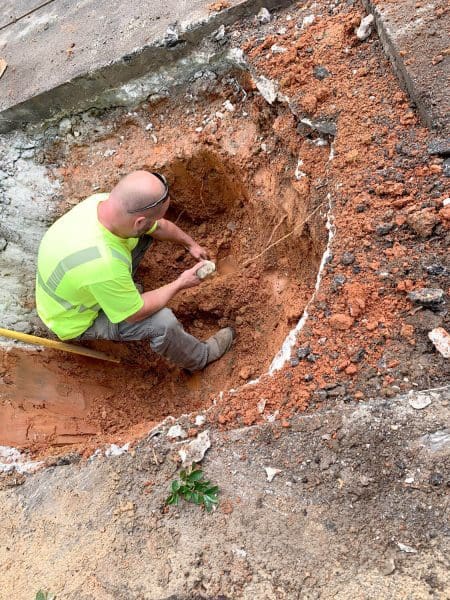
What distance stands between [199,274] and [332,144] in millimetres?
1095

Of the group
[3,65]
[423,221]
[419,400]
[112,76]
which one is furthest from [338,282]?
[3,65]

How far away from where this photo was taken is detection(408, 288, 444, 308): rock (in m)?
2.13

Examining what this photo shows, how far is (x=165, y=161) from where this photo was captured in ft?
11.4

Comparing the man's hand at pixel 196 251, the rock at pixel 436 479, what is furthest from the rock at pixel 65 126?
the rock at pixel 436 479

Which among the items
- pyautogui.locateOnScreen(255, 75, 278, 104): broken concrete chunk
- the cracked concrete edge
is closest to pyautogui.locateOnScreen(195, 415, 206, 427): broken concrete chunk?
pyautogui.locateOnScreen(255, 75, 278, 104): broken concrete chunk

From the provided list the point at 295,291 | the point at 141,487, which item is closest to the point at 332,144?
the point at 295,291

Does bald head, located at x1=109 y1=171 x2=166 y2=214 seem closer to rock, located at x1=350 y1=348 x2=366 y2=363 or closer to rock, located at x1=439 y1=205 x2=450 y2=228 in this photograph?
rock, located at x1=350 y1=348 x2=366 y2=363

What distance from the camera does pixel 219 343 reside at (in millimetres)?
3477

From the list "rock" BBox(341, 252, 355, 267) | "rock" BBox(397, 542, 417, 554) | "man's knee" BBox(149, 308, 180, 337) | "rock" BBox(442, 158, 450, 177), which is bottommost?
"rock" BBox(397, 542, 417, 554)

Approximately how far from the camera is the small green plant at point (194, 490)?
2131mm

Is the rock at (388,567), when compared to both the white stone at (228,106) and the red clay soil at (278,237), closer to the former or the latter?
the red clay soil at (278,237)

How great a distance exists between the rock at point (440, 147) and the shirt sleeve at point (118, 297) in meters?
1.78

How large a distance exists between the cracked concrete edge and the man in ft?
3.51

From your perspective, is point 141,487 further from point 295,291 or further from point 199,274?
point 295,291
